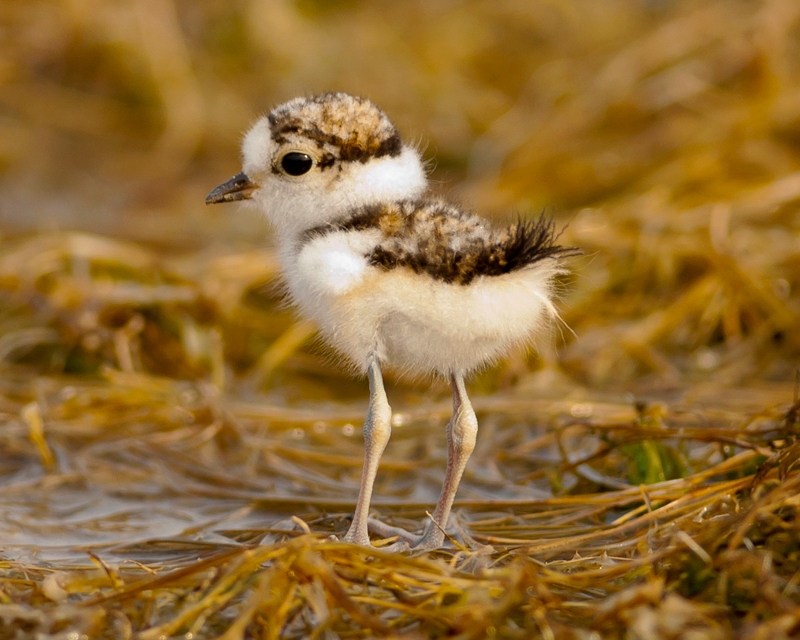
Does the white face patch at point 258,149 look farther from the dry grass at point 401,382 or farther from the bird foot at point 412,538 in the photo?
the bird foot at point 412,538

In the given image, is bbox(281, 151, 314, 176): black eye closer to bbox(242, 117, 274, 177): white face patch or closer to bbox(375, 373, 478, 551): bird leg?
bbox(242, 117, 274, 177): white face patch

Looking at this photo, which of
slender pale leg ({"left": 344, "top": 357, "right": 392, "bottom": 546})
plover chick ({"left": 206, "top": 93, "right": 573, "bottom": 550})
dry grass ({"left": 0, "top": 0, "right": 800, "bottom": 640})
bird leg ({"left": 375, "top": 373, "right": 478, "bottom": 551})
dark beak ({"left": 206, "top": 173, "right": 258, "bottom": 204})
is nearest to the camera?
dry grass ({"left": 0, "top": 0, "right": 800, "bottom": 640})

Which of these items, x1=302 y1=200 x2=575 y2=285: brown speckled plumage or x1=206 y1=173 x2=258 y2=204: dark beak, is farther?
x1=206 y1=173 x2=258 y2=204: dark beak

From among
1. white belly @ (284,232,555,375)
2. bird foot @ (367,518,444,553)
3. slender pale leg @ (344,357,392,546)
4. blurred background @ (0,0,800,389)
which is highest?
blurred background @ (0,0,800,389)

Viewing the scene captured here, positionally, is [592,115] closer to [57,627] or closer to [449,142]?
[449,142]

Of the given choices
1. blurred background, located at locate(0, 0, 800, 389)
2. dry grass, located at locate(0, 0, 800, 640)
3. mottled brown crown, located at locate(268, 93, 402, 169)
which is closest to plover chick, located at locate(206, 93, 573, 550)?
mottled brown crown, located at locate(268, 93, 402, 169)

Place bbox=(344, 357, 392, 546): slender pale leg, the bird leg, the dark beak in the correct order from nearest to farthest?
bbox=(344, 357, 392, 546): slender pale leg
the bird leg
the dark beak

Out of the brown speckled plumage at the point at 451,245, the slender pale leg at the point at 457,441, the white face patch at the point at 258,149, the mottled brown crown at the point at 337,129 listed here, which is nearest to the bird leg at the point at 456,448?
the slender pale leg at the point at 457,441
